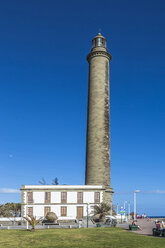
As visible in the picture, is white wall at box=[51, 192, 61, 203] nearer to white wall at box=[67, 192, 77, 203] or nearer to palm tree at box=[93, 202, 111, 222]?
white wall at box=[67, 192, 77, 203]

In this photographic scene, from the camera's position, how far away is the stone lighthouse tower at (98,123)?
5222 centimetres

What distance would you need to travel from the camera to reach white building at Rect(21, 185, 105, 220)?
4769cm

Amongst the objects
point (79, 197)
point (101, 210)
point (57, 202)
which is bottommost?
point (101, 210)

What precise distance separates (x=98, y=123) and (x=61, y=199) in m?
16.0

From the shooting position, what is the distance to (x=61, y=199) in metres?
48.3

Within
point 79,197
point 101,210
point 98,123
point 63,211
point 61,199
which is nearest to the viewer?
point 101,210

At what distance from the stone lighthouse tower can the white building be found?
9.12 feet

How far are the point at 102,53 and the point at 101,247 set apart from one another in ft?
147

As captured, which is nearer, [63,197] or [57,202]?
[57,202]

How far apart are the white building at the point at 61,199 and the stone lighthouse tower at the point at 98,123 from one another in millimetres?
2780

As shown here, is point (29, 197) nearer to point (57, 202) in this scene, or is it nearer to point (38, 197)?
point (38, 197)

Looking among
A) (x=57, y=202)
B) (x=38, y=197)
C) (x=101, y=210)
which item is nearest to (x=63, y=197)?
(x=57, y=202)

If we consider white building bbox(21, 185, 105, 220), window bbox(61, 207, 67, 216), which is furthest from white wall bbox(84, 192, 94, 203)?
window bbox(61, 207, 67, 216)

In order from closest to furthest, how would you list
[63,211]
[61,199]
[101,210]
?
[101,210], [63,211], [61,199]
